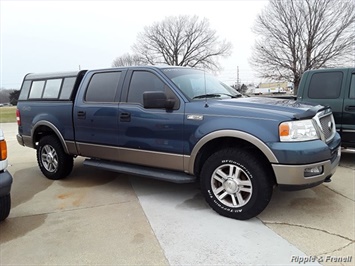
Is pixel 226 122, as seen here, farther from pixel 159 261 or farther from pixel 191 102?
pixel 159 261

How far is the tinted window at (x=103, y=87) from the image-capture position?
4.45 metres

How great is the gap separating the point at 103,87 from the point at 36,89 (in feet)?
5.75

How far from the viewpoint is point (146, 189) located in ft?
15.1

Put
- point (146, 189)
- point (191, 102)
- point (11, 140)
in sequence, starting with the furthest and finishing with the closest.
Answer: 1. point (11, 140)
2. point (146, 189)
3. point (191, 102)

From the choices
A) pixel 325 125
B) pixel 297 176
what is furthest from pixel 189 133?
pixel 325 125

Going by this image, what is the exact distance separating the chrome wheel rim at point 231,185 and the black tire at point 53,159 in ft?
9.22

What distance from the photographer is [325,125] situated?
12.0 feet

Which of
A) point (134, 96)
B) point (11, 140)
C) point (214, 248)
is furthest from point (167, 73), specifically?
point (11, 140)

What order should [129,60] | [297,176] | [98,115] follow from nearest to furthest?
1. [297,176]
2. [98,115]
3. [129,60]

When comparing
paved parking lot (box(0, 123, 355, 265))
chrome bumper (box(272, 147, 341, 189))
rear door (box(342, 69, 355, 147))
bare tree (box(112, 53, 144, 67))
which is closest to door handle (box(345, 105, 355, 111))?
rear door (box(342, 69, 355, 147))

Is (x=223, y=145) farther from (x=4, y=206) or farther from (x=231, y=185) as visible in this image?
(x=4, y=206)

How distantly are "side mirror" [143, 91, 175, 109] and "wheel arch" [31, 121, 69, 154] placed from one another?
1.99 meters

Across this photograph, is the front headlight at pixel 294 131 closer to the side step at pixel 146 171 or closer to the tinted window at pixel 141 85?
the side step at pixel 146 171

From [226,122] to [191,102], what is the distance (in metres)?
0.56
